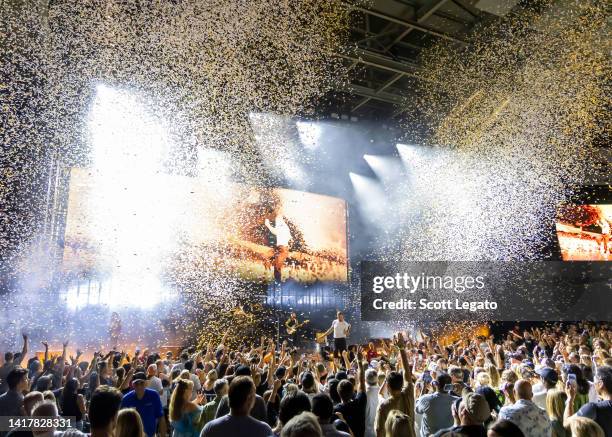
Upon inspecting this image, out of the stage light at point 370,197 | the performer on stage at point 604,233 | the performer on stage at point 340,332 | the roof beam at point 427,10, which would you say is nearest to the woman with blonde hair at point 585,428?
the performer on stage at point 340,332

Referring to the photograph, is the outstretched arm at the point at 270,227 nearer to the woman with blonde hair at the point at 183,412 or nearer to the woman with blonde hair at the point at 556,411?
the woman with blonde hair at the point at 183,412

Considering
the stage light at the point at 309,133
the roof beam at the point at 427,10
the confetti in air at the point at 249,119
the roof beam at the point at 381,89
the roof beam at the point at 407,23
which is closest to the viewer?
the confetti in air at the point at 249,119

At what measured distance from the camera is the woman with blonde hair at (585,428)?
2299 mm

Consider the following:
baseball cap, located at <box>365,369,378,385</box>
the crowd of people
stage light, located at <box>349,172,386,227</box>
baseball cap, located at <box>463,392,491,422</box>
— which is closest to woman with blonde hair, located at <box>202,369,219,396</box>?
the crowd of people

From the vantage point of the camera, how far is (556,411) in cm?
349

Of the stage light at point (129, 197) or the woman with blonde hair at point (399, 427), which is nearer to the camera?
the woman with blonde hair at point (399, 427)

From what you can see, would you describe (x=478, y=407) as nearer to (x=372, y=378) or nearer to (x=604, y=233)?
(x=372, y=378)

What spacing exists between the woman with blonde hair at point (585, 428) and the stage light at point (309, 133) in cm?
1326

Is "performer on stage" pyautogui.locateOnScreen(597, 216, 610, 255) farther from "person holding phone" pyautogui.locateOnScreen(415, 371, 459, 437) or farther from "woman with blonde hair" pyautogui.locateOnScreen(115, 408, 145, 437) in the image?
"woman with blonde hair" pyautogui.locateOnScreen(115, 408, 145, 437)

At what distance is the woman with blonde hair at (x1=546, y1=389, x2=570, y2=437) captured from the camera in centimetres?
343

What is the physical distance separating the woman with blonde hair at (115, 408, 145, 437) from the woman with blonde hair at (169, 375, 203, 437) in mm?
892

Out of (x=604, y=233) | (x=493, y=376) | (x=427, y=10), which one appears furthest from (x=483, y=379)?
(x=604, y=233)

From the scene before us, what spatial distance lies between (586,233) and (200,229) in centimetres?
1121

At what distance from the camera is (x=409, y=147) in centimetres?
1570
